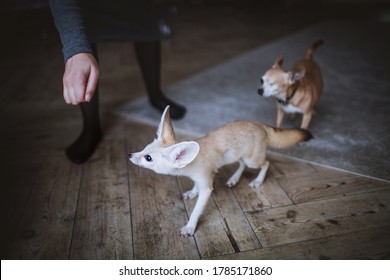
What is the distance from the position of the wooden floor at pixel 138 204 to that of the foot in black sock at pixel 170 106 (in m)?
0.16

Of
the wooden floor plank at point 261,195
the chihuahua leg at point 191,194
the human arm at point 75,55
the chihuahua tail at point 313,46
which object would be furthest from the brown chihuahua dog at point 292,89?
the human arm at point 75,55

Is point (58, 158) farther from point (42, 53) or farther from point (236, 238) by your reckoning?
point (236, 238)

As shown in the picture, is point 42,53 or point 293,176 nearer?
point 293,176

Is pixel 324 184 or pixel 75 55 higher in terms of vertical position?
pixel 75 55

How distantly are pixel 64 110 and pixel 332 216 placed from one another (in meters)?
1.53

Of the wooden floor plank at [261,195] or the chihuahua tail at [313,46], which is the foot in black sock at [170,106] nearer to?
the wooden floor plank at [261,195]

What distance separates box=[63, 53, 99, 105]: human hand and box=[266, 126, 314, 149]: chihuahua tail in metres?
0.63

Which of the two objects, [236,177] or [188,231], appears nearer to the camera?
[188,231]

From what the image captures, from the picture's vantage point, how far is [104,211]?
1229mm

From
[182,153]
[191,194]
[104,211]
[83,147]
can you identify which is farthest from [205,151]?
[83,147]

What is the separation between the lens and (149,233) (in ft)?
3.69

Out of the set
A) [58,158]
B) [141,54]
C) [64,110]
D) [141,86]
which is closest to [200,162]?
[58,158]

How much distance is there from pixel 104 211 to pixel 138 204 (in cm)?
12

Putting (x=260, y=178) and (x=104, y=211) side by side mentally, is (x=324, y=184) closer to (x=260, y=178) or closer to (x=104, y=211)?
(x=260, y=178)
